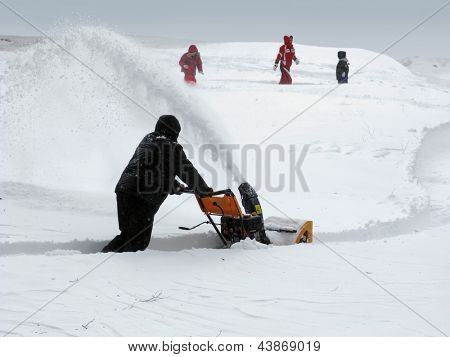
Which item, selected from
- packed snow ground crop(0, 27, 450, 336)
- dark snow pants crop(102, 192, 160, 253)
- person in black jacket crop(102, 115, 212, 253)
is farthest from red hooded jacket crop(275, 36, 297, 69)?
dark snow pants crop(102, 192, 160, 253)

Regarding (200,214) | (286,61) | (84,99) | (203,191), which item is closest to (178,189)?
(203,191)

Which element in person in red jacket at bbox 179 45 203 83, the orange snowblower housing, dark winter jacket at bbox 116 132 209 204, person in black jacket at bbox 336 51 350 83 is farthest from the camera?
person in black jacket at bbox 336 51 350 83

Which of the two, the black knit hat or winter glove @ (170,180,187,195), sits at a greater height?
the black knit hat

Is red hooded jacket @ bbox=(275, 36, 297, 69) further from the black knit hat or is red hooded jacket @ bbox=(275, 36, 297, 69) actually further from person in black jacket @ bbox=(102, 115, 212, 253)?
person in black jacket @ bbox=(102, 115, 212, 253)

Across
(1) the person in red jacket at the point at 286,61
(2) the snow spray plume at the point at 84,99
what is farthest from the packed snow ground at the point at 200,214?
(1) the person in red jacket at the point at 286,61

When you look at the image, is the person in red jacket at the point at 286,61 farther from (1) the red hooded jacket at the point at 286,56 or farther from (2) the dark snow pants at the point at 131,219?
(2) the dark snow pants at the point at 131,219

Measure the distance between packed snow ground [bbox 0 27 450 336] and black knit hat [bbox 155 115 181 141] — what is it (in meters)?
1.30

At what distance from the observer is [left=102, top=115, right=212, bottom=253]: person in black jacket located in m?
5.99

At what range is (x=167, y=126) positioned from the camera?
6.08 meters

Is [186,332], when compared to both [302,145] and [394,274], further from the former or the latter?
[302,145]

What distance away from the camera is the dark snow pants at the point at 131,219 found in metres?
6.06

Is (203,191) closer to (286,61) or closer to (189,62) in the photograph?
(189,62)
